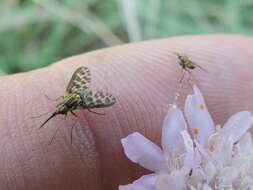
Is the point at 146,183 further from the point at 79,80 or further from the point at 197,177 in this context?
the point at 79,80

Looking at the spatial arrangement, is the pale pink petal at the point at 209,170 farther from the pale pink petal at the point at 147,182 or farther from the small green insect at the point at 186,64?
the small green insect at the point at 186,64

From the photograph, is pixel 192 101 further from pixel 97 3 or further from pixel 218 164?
pixel 97 3

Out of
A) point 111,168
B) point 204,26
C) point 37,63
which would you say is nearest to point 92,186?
point 111,168

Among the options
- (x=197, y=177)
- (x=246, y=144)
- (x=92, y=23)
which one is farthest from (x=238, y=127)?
(x=92, y=23)

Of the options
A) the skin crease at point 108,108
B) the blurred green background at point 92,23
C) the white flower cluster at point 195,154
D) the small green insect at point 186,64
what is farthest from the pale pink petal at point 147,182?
the blurred green background at point 92,23

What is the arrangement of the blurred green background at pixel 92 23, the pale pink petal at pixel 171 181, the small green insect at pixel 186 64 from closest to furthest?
the pale pink petal at pixel 171 181 → the small green insect at pixel 186 64 → the blurred green background at pixel 92 23
